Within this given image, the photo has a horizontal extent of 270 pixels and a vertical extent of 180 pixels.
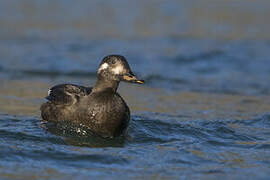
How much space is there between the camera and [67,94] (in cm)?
817

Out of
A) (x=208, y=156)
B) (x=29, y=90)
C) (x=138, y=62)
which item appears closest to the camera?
(x=208, y=156)

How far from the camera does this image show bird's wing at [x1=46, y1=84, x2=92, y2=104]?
8047 mm

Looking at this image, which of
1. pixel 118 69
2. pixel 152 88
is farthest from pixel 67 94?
pixel 152 88

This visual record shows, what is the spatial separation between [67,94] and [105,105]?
73 cm

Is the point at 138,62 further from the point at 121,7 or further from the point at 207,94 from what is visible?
the point at 121,7

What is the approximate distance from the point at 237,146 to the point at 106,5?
41.1ft

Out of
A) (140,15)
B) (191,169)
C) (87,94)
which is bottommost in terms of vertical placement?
(191,169)

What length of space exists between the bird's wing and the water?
1.41 ft

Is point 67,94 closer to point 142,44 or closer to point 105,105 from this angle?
point 105,105

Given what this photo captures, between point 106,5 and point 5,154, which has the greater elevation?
point 106,5

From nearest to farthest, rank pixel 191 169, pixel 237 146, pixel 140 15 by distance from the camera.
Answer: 1. pixel 191 169
2. pixel 237 146
3. pixel 140 15

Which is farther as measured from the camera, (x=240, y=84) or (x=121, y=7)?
(x=121, y=7)

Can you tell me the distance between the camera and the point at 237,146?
7906 millimetres

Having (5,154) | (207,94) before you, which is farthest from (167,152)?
(207,94)
